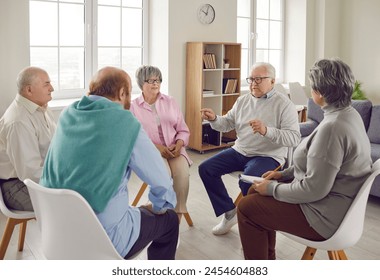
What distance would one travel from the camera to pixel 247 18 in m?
7.01

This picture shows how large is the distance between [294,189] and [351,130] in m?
0.36

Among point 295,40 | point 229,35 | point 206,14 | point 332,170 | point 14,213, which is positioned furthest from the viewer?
point 295,40

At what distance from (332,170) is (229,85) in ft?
14.4

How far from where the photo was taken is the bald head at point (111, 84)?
68.9 inches

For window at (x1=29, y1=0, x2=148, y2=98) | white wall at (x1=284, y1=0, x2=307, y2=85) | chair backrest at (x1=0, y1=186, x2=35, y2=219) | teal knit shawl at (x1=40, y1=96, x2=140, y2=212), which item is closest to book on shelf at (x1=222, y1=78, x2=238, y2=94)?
window at (x1=29, y1=0, x2=148, y2=98)

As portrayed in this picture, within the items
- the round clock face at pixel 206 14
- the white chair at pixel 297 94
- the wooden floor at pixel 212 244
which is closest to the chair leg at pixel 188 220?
the wooden floor at pixel 212 244

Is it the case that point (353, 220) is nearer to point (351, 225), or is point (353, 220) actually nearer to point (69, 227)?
point (351, 225)

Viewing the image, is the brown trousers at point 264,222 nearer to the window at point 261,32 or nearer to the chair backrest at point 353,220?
the chair backrest at point 353,220

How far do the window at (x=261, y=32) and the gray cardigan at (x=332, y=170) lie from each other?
17.7ft

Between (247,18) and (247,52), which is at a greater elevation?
(247,18)

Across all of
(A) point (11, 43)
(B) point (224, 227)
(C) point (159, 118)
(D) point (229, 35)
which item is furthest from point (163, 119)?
(D) point (229, 35)

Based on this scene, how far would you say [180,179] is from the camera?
3.01 metres
